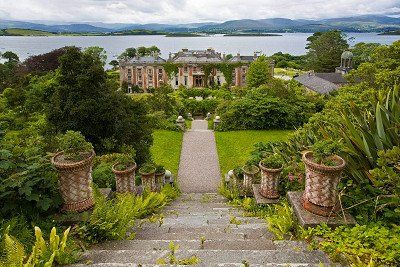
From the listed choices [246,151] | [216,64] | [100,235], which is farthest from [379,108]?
[216,64]

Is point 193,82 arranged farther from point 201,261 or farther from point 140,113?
point 201,261

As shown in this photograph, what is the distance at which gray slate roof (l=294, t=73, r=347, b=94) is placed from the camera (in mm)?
37394

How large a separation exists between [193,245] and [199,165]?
1168cm

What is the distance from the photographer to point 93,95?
11.6 m

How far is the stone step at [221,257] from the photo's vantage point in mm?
3371

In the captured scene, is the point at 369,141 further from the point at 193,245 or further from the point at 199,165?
the point at 199,165

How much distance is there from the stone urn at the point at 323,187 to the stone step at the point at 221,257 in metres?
1.10

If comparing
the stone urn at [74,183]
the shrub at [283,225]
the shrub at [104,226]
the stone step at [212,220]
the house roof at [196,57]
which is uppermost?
the house roof at [196,57]

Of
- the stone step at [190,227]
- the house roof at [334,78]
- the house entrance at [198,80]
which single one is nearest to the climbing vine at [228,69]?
the house entrance at [198,80]

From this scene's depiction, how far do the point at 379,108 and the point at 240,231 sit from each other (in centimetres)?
286

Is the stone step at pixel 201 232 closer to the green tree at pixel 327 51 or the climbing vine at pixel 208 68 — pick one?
the climbing vine at pixel 208 68

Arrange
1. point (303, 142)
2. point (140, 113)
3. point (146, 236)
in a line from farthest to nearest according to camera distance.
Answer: point (140, 113), point (303, 142), point (146, 236)

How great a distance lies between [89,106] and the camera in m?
11.2

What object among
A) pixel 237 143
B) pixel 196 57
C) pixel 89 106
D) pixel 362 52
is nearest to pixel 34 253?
pixel 89 106
